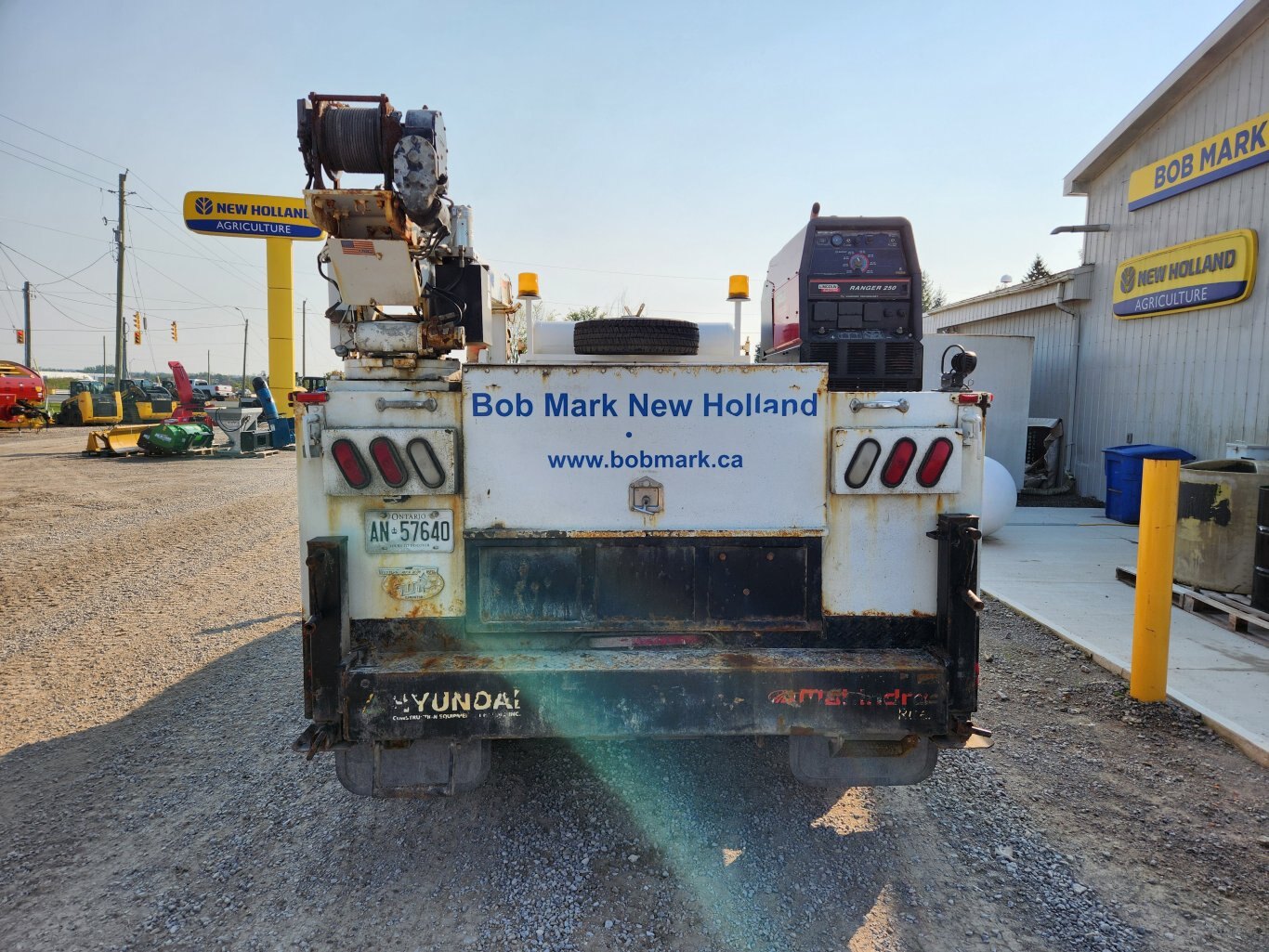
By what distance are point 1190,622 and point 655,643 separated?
5.57m

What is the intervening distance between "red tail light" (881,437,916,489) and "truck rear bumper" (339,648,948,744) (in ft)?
2.30

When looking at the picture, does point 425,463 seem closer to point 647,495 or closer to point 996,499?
point 647,495

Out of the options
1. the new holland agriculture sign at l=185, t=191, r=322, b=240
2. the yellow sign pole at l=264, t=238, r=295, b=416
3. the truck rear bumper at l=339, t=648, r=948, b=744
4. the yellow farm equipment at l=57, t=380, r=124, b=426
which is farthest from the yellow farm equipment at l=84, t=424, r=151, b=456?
the truck rear bumper at l=339, t=648, r=948, b=744

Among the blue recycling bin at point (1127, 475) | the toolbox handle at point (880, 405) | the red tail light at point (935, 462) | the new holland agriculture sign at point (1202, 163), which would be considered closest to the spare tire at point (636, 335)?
the toolbox handle at point (880, 405)

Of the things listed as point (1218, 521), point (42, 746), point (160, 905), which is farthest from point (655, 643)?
point (1218, 521)

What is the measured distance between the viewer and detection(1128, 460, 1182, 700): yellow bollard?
459 cm

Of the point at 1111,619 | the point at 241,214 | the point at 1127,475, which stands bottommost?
the point at 1111,619

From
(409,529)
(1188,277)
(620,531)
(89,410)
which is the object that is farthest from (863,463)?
(89,410)

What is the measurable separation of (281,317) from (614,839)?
2451 cm

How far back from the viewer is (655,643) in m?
3.00

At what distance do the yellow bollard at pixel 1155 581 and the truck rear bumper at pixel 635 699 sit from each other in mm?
2757

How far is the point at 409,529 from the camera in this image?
292cm

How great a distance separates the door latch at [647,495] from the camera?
295cm

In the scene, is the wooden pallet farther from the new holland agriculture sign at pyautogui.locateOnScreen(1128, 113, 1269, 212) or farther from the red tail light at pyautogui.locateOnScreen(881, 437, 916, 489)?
the new holland agriculture sign at pyautogui.locateOnScreen(1128, 113, 1269, 212)
